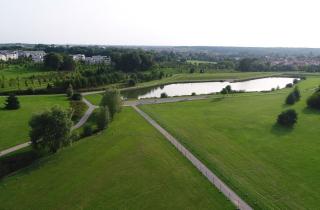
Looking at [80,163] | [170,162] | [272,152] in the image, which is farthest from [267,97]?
[80,163]

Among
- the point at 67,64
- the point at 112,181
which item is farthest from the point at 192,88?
the point at 112,181

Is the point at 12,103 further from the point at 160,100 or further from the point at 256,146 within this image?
the point at 256,146

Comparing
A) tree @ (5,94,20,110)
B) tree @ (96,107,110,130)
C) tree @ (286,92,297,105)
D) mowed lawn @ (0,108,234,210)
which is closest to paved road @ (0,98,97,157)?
tree @ (96,107,110,130)

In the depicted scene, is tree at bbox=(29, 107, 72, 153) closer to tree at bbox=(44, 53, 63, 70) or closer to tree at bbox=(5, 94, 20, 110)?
tree at bbox=(5, 94, 20, 110)

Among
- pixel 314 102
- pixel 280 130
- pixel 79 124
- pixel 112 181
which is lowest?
pixel 112 181

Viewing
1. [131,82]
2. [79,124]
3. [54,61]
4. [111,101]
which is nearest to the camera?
[79,124]

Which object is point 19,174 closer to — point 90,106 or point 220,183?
point 220,183
